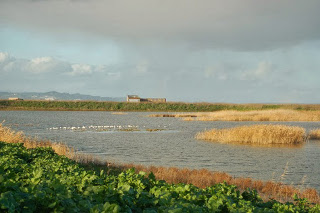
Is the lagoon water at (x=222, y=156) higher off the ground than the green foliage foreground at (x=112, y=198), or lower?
lower

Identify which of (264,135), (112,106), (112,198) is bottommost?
(264,135)

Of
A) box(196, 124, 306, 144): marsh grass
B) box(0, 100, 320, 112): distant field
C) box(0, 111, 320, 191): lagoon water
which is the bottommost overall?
box(0, 111, 320, 191): lagoon water

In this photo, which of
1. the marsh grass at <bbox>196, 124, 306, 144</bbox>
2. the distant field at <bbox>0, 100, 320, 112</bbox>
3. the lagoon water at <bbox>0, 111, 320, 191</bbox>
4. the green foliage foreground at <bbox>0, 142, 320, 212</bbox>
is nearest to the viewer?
the green foliage foreground at <bbox>0, 142, 320, 212</bbox>

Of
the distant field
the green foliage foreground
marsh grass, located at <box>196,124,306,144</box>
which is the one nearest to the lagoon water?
marsh grass, located at <box>196,124,306,144</box>

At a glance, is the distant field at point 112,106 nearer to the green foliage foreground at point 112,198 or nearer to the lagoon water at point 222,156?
the lagoon water at point 222,156

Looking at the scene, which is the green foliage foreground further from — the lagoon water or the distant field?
the distant field

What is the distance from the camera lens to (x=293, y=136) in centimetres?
3753

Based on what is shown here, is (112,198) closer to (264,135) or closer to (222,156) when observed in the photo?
(222,156)

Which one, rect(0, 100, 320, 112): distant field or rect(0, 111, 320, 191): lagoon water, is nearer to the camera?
rect(0, 111, 320, 191): lagoon water

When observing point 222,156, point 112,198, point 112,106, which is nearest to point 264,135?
point 222,156

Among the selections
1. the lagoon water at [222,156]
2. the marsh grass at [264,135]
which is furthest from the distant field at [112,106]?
the lagoon water at [222,156]

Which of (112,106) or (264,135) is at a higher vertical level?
(112,106)

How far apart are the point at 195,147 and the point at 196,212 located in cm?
2850

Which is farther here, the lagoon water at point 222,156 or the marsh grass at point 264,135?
the marsh grass at point 264,135
